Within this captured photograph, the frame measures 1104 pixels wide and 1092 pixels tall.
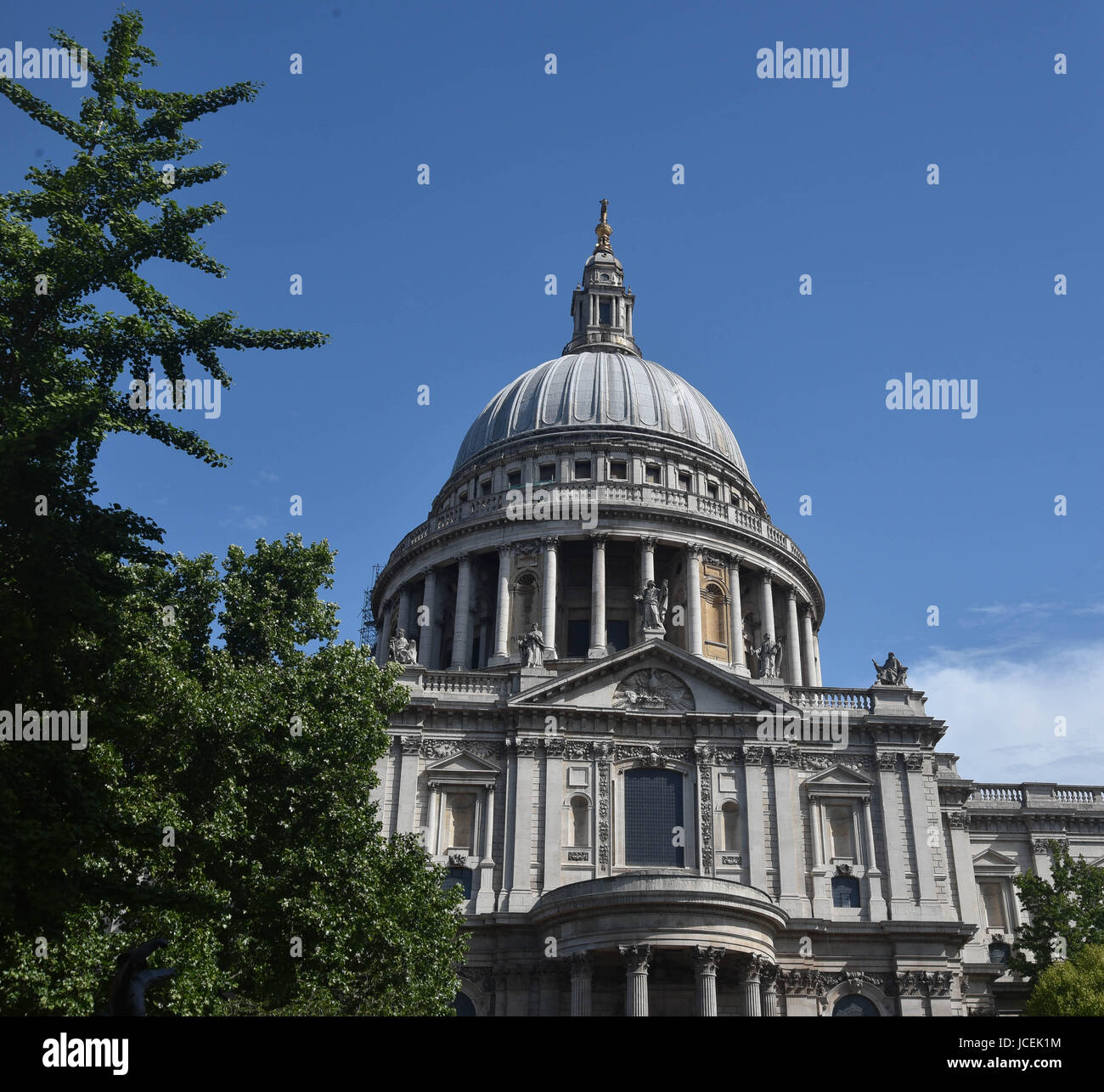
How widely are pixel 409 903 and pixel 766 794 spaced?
1789 cm

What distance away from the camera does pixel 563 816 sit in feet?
138

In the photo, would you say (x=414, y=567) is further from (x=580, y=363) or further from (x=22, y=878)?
(x=22, y=878)

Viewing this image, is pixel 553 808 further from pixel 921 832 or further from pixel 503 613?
pixel 503 613

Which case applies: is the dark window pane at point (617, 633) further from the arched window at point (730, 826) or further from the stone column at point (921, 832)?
the stone column at point (921, 832)

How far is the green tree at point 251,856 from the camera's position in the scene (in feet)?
78.9

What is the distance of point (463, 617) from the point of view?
196ft

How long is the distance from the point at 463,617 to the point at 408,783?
59.0ft

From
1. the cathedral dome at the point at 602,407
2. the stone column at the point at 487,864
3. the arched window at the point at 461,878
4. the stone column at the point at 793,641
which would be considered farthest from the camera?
the cathedral dome at the point at 602,407

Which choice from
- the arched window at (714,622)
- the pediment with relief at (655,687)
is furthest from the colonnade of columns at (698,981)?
the arched window at (714,622)

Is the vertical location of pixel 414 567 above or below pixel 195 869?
above

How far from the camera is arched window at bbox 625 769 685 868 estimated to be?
1660 inches

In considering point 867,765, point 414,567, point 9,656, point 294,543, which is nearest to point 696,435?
point 414,567

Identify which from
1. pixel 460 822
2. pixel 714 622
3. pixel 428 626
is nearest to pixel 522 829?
pixel 460 822

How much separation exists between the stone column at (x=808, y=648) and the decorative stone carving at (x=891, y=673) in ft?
47.7
